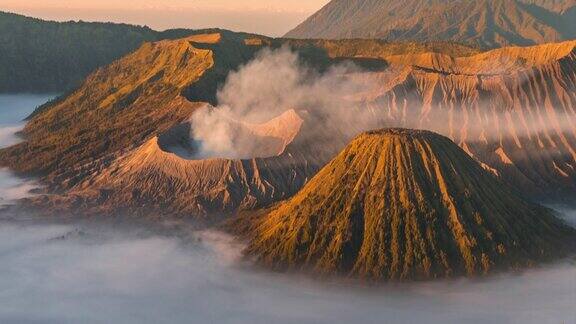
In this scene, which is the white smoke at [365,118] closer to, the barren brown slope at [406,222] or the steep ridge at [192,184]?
the steep ridge at [192,184]

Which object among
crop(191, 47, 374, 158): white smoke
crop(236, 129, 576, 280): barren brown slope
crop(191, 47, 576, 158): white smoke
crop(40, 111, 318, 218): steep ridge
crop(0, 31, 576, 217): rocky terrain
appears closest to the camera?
crop(236, 129, 576, 280): barren brown slope

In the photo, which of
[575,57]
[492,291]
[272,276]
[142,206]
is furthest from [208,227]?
[575,57]

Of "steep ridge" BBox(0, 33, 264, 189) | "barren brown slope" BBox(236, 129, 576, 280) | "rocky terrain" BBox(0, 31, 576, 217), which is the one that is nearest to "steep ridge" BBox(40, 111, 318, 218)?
"rocky terrain" BBox(0, 31, 576, 217)

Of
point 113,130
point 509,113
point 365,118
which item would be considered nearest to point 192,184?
point 365,118

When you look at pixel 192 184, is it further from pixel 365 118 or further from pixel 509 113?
pixel 509 113

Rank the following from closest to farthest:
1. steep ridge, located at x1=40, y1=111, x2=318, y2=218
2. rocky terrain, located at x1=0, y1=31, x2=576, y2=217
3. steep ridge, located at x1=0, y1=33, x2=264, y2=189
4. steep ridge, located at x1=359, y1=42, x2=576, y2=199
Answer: steep ridge, located at x1=40, y1=111, x2=318, y2=218, rocky terrain, located at x1=0, y1=31, x2=576, y2=217, steep ridge, located at x1=359, y1=42, x2=576, y2=199, steep ridge, located at x1=0, y1=33, x2=264, y2=189

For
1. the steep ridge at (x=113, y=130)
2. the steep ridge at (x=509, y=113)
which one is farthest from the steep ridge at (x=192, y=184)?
the steep ridge at (x=509, y=113)

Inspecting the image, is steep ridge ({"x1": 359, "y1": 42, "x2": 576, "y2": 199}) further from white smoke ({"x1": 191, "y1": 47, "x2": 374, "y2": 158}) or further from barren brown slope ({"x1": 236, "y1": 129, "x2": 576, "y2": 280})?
barren brown slope ({"x1": 236, "y1": 129, "x2": 576, "y2": 280})

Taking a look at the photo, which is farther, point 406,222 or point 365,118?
point 365,118

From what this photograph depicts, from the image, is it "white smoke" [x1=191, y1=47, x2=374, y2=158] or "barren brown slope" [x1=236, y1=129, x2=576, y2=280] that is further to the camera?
"white smoke" [x1=191, y1=47, x2=374, y2=158]
